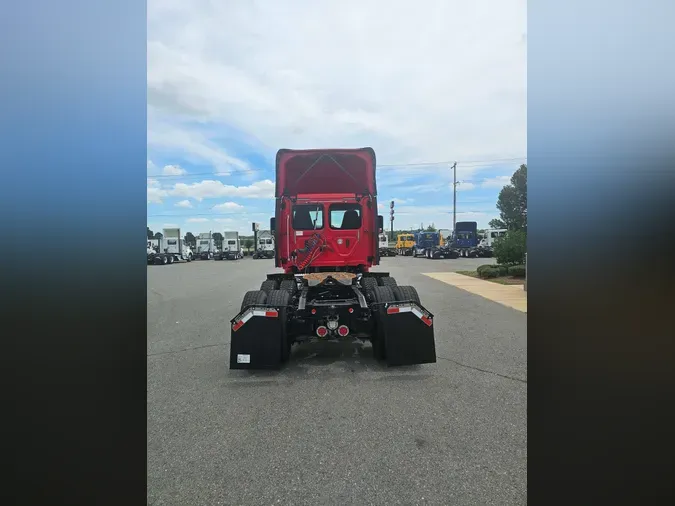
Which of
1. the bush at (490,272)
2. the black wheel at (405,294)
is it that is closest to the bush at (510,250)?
the bush at (490,272)

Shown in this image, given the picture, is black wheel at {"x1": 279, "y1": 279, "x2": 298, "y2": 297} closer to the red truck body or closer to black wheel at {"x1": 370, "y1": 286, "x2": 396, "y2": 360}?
the red truck body

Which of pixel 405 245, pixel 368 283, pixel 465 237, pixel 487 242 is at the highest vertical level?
pixel 465 237

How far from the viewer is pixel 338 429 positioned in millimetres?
3076

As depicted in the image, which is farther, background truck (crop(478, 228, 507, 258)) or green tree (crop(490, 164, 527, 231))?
background truck (crop(478, 228, 507, 258))

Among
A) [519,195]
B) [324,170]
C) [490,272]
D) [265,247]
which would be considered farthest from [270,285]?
[265,247]

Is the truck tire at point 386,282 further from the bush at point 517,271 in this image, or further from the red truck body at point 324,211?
the bush at point 517,271

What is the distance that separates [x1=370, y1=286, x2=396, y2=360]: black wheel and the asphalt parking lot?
21 cm

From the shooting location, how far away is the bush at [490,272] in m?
16.3

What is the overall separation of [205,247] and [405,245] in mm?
22553

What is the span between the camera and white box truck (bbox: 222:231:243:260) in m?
39.8

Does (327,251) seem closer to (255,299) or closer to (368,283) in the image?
(368,283)

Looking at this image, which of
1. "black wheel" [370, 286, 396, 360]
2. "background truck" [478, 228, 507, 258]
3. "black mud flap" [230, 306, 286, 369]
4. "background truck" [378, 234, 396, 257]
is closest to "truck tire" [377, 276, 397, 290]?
"black wheel" [370, 286, 396, 360]
